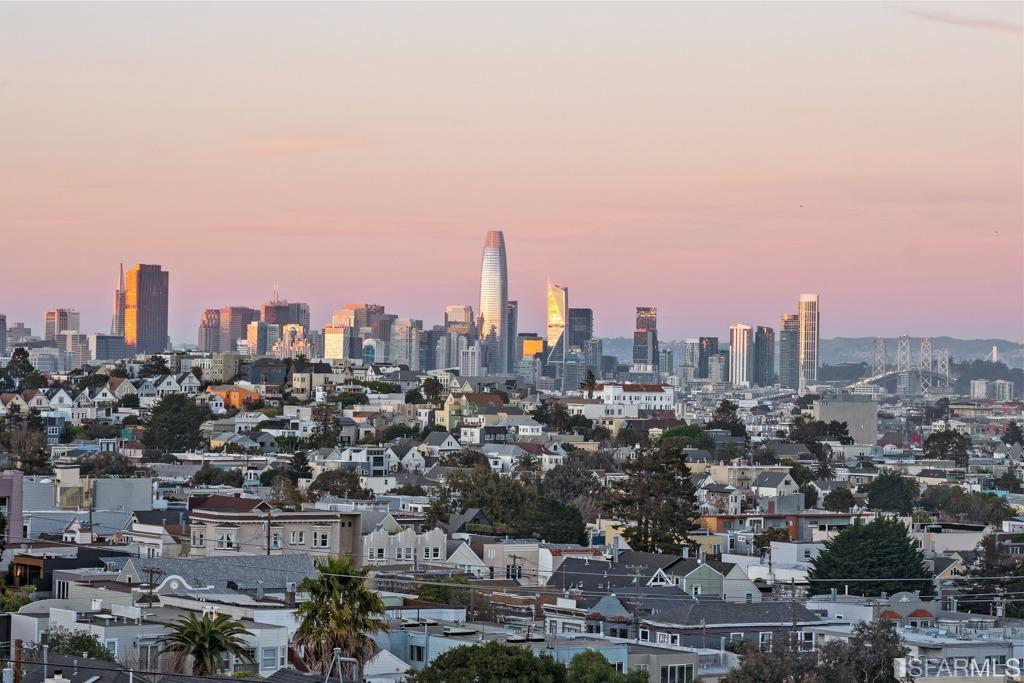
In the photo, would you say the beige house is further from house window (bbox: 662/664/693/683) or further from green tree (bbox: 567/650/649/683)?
green tree (bbox: 567/650/649/683)

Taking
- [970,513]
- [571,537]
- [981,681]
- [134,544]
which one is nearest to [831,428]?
[970,513]

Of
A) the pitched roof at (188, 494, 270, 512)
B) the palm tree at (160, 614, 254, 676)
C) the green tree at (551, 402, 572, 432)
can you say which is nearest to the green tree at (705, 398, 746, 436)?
the green tree at (551, 402, 572, 432)

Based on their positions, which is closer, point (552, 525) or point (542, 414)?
point (552, 525)

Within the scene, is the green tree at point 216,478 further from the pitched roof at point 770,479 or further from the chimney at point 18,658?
the chimney at point 18,658

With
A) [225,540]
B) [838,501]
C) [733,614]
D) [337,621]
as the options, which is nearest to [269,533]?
[225,540]

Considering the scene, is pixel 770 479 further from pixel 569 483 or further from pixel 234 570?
pixel 234 570
